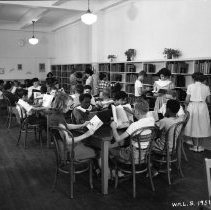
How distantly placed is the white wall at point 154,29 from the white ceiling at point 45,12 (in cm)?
55

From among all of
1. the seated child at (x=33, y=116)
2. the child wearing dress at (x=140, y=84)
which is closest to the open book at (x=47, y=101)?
the seated child at (x=33, y=116)

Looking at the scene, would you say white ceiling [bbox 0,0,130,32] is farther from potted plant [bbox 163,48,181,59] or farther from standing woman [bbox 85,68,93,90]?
potted plant [bbox 163,48,181,59]

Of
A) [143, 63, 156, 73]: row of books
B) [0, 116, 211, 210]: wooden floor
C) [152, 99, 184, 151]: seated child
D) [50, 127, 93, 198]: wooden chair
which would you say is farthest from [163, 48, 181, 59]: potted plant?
[50, 127, 93, 198]: wooden chair

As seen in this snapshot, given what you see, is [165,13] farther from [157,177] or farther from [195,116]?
[157,177]

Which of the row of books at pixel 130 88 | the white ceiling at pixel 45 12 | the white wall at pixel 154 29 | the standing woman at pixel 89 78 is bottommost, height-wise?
the row of books at pixel 130 88

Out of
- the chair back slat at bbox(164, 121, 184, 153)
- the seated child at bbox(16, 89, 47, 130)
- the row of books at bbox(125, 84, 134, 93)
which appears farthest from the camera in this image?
the row of books at bbox(125, 84, 134, 93)

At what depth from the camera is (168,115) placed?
377cm

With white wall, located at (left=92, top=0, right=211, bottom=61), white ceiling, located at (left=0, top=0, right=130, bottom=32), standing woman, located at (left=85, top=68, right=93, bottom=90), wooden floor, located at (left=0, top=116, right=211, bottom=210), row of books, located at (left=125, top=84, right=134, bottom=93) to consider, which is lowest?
wooden floor, located at (left=0, top=116, right=211, bottom=210)

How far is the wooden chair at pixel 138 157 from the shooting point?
3.17 m

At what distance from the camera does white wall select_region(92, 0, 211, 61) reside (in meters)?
6.01

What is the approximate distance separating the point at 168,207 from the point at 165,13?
5.24 metres

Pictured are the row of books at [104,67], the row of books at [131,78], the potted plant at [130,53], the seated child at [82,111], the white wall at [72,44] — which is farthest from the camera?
the white wall at [72,44]

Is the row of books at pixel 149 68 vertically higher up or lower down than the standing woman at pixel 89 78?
higher up

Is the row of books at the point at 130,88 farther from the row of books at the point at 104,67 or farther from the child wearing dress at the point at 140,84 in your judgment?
the row of books at the point at 104,67
